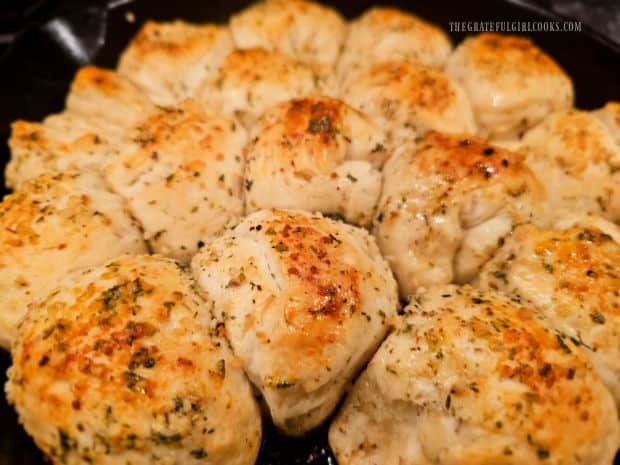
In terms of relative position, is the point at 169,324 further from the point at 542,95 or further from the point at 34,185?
the point at 542,95

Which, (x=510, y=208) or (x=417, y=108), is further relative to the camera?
(x=417, y=108)

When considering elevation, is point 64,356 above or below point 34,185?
Answer: below

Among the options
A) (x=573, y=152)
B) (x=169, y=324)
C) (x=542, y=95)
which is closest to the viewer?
(x=169, y=324)

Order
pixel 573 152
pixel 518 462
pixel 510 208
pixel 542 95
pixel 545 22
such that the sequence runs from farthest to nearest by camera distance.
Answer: pixel 545 22
pixel 542 95
pixel 573 152
pixel 510 208
pixel 518 462

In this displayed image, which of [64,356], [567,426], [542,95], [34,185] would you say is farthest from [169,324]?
[542,95]

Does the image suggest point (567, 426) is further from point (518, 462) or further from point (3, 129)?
point (3, 129)

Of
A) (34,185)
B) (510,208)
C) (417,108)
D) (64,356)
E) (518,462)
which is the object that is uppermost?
(34,185)

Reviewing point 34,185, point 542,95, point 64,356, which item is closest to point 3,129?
point 34,185
